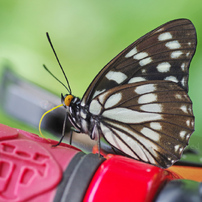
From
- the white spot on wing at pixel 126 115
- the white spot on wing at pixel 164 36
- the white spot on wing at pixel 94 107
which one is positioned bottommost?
the white spot on wing at pixel 126 115

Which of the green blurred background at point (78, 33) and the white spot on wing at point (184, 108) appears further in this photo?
the green blurred background at point (78, 33)

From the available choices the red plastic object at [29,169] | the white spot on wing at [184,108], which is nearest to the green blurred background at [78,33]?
the white spot on wing at [184,108]

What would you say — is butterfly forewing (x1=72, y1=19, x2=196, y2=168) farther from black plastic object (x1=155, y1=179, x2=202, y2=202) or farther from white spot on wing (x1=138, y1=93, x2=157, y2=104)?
black plastic object (x1=155, y1=179, x2=202, y2=202)

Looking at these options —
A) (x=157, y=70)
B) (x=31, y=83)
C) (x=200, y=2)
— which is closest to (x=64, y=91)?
(x=31, y=83)

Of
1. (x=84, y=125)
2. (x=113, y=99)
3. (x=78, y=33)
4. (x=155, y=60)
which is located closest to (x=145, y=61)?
(x=155, y=60)

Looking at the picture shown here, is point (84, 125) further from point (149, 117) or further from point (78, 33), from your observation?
point (78, 33)

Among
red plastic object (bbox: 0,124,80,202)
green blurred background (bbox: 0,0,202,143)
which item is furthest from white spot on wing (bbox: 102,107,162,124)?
red plastic object (bbox: 0,124,80,202)

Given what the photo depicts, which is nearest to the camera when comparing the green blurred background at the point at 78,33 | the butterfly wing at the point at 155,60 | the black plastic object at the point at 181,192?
the black plastic object at the point at 181,192

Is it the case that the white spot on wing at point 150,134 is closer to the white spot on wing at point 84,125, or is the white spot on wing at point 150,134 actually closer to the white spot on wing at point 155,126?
the white spot on wing at point 155,126

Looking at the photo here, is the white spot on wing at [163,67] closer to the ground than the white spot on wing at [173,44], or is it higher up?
closer to the ground
